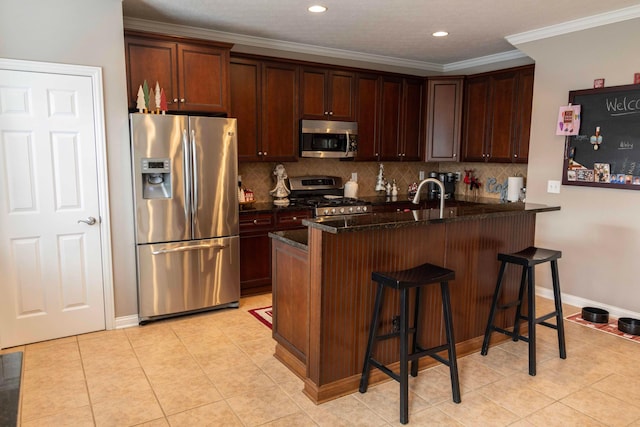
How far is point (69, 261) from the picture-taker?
3486mm

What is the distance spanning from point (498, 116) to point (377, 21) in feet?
6.60

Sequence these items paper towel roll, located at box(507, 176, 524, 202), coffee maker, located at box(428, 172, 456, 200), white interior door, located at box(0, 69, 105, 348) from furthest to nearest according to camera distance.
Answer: coffee maker, located at box(428, 172, 456, 200) < paper towel roll, located at box(507, 176, 524, 202) < white interior door, located at box(0, 69, 105, 348)

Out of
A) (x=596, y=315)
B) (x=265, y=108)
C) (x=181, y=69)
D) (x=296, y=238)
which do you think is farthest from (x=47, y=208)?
(x=596, y=315)

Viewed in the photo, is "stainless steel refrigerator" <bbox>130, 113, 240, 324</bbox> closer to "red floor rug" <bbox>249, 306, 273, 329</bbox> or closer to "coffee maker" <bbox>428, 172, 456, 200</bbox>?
"red floor rug" <bbox>249, 306, 273, 329</bbox>

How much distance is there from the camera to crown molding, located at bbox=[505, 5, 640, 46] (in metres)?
3.71

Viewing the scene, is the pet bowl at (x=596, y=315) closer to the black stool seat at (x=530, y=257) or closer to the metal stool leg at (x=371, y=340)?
the black stool seat at (x=530, y=257)

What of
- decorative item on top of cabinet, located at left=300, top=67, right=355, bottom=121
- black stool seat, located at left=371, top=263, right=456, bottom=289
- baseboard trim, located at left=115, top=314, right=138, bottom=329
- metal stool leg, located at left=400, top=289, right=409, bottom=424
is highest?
decorative item on top of cabinet, located at left=300, top=67, right=355, bottom=121

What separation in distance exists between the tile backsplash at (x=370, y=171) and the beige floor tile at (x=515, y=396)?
3.13 metres

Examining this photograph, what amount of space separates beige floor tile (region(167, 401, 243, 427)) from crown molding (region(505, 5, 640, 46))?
14.2 feet

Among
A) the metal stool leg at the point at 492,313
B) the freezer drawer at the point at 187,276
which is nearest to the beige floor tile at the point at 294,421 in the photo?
the metal stool leg at the point at 492,313

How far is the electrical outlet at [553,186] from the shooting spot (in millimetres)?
4387

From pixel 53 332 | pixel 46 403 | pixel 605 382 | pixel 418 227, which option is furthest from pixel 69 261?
pixel 605 382

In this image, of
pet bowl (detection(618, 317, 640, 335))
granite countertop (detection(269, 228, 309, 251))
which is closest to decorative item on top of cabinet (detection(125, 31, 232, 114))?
granite countertop (detection(269, 228, 309, 251))

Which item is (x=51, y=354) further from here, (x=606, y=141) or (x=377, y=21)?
(x=606, y=141)
